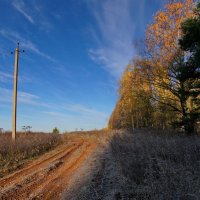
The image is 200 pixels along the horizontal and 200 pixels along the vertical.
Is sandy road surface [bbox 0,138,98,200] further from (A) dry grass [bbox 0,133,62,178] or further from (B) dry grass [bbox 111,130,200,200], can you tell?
(B) dry grass [bbox 111,130,200,200]

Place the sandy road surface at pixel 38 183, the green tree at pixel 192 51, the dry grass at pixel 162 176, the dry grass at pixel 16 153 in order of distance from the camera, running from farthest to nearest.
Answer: the green tree at pixel 192 51, the dry grass at pixel 16 153, the sandy road surface at pixel 38 183, the dry grass at pixel 162 176

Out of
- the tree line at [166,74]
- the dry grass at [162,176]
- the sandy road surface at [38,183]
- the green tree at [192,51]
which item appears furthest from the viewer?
the tree line at [166,74]

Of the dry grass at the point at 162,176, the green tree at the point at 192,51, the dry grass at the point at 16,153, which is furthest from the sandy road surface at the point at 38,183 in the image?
the green tree at the point at 192,51

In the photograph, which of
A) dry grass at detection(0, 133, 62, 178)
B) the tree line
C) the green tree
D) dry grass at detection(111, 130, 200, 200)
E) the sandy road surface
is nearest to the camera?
dry grass at detection(111, 130, 200, 200)

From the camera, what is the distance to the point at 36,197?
8.27m

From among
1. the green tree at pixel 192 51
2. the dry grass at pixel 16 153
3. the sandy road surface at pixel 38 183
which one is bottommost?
the sandy road surface at pixel 38 183

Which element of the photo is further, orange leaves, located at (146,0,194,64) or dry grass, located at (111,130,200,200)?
orange leaves, located at (146,0,194,64)

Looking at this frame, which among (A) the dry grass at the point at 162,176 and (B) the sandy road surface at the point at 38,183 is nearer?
(A) the dry grass at the point at 162,176

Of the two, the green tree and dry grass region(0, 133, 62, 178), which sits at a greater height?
the green tree

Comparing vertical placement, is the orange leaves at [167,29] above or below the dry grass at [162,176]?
above

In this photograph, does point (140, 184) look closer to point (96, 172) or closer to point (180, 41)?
point (96, 172)

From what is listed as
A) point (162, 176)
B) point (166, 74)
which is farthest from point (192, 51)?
point (162, 176)

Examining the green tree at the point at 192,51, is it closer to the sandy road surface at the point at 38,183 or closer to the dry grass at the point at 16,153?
the sandy road surface at the point at 38,183

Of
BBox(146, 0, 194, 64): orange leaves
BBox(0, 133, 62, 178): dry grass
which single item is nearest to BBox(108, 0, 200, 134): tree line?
A: BBox(146, 0, 194, 64): orange leaves
